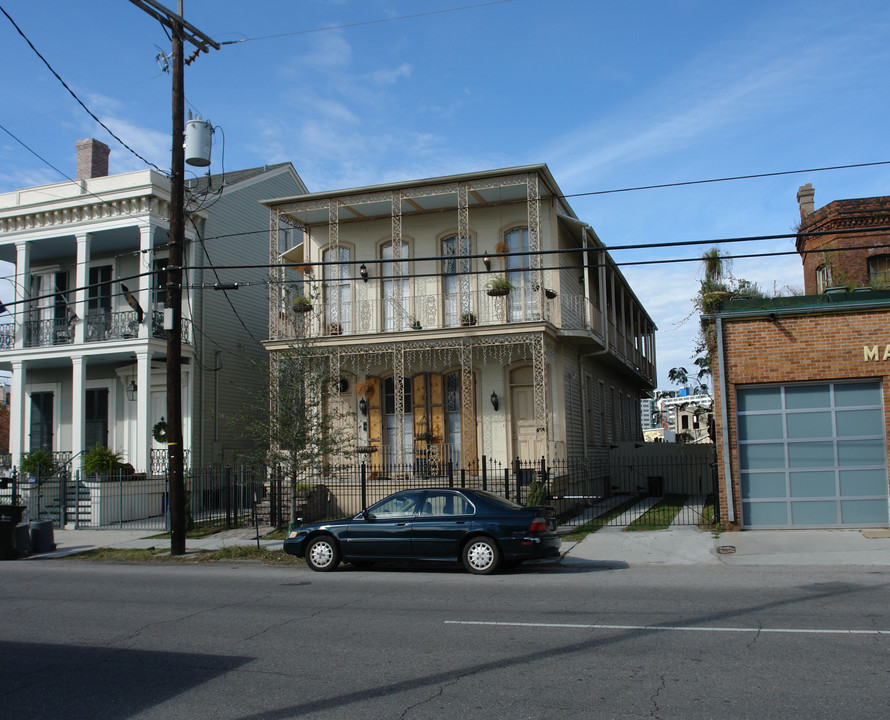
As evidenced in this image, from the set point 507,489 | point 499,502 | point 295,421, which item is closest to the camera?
point 499,502

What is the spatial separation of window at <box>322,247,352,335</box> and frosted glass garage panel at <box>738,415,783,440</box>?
10958 millimetres

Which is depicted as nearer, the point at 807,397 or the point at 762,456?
the point at 807,397

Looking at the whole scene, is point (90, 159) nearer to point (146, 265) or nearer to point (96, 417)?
point (146, 265)

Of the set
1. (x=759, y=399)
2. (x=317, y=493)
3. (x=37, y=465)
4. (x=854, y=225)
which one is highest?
(x=854, y=225)

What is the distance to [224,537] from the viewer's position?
17797 mm

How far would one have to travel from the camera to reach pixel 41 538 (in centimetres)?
1700

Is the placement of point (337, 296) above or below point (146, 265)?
below

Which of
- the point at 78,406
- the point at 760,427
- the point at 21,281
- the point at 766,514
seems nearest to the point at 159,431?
the point at 78,406

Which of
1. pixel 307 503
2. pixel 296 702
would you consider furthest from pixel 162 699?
pixel 307 503

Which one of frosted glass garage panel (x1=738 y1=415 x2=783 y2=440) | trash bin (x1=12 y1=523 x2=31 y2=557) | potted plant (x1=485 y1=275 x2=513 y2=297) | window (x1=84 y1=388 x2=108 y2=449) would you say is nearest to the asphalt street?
frosted glass garage panel (x1=738 y1=415 x2=783 y2=440)

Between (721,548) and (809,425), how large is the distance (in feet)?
10.9

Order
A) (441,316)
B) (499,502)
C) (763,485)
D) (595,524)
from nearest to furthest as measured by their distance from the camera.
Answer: (499,502) < (763,485) < (595,524) < (441,316)

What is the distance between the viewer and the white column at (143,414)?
2198cm

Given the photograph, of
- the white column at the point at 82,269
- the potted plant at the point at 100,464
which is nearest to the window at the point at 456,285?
the potted plant at the point at 100,464
